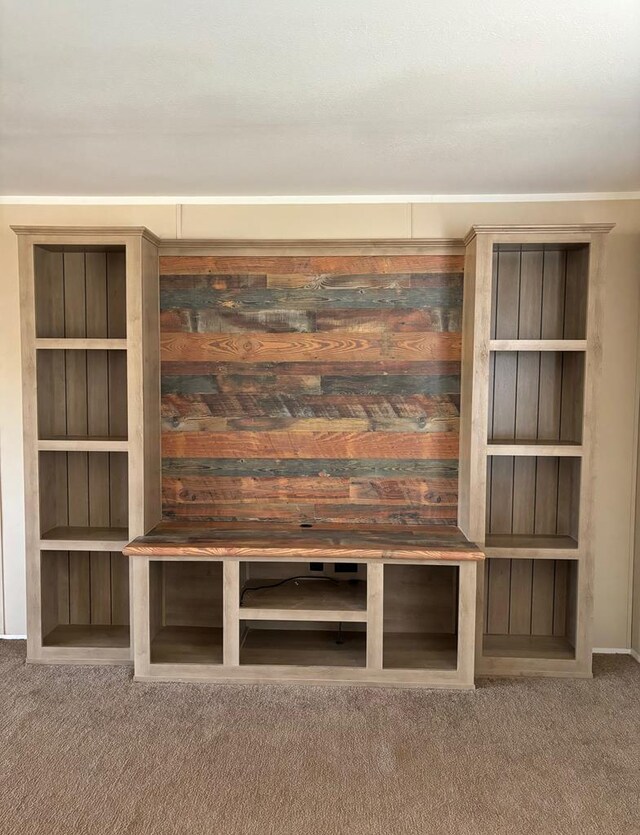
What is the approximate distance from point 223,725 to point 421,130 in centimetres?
276

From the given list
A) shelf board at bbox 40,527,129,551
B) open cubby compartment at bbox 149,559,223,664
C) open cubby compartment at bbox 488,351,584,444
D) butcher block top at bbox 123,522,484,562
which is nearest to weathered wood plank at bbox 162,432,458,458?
open cubby compartment at bbox 488,351,584,444

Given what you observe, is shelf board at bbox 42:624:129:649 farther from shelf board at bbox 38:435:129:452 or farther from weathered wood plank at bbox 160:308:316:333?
weathered wood plank at bbox 160:308:316:333

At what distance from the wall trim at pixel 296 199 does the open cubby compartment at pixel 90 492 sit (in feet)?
4.92

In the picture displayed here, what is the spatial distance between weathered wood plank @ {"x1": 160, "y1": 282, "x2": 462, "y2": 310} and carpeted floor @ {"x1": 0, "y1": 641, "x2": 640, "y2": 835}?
207 centimetres

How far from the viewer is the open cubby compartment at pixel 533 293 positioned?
10.8ft

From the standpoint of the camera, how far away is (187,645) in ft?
10.7

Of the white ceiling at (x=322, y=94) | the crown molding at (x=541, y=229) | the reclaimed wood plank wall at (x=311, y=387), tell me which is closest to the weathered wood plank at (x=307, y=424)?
the reclaimed wood plank wall at (x=311, y=387)

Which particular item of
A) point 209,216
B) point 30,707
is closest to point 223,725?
point 30,707

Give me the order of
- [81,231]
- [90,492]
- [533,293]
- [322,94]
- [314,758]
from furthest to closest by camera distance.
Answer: [90,492] < [533,293] < [81,231] < [314,758] < [322,94]

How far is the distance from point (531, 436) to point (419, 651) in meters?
1.36

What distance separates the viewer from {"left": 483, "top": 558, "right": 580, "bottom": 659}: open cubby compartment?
3396mm

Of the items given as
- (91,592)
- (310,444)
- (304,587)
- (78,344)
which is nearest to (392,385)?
(310,444)

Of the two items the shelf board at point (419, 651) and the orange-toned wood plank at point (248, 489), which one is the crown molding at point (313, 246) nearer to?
the orange-toned wood plank at point (248, 489)

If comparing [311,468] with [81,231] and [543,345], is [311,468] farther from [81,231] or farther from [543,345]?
[81,231]
